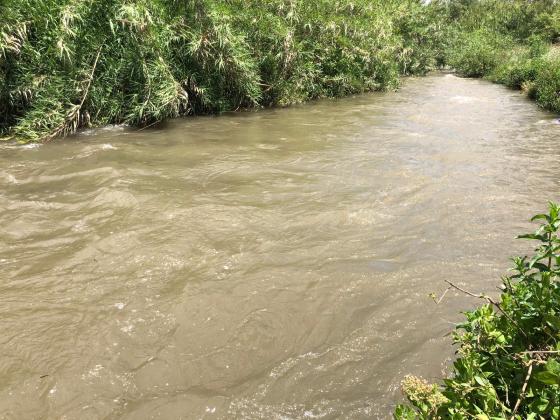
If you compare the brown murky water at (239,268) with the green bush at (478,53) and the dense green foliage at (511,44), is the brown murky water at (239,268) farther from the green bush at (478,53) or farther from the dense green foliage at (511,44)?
the green bush at (478,53)

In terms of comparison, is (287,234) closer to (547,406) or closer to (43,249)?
(43,249)

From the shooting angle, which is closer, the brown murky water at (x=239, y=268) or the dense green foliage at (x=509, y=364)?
the dense green foliage at (x=509, y=364)

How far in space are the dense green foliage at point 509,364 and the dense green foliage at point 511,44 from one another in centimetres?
1279

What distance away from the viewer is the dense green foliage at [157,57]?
789 centimetres

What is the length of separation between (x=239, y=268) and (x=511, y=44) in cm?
3284

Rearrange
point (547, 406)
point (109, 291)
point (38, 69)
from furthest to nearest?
point (38, 69) → point (109, 291) → point (547, 406)

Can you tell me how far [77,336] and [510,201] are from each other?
16.9 feet

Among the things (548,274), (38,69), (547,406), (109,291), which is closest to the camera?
(547,406)

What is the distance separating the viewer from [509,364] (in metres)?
1.68

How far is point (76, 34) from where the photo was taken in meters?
8.05

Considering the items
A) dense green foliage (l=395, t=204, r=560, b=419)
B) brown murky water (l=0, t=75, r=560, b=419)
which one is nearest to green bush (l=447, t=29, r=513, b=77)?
brown murky water (l=0, t=75, r=560, b=419)

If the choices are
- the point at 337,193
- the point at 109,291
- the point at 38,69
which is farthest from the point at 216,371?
the point at 38,69

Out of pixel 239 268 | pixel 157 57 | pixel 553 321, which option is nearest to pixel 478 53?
pixel 157 57

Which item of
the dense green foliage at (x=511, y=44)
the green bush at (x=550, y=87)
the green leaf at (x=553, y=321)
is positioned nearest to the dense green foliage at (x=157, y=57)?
the green bush at (x=550, y=87)
